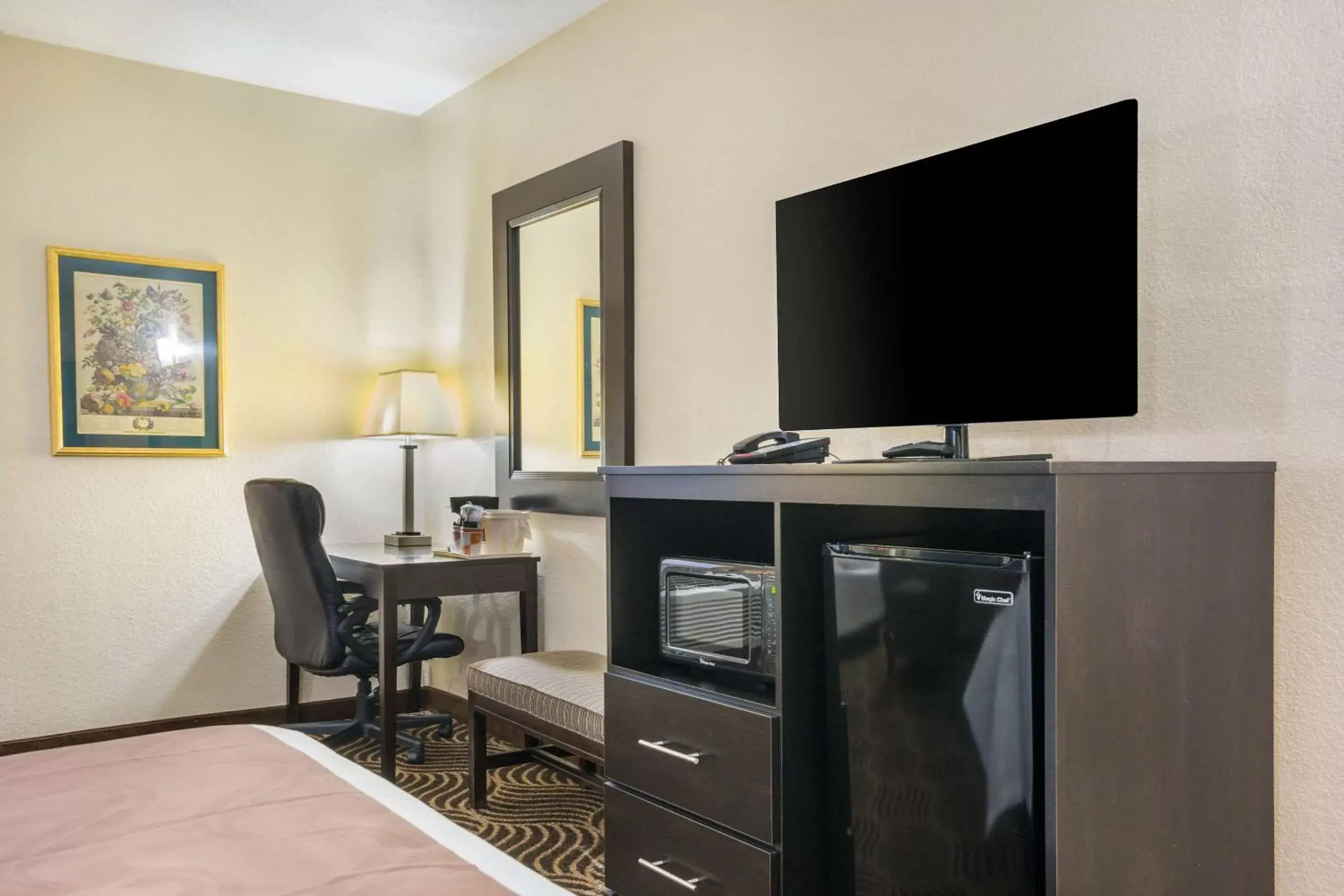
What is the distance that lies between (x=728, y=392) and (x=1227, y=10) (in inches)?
57.1

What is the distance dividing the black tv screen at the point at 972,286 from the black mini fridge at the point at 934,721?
354 millimetres

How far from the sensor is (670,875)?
2.06 m

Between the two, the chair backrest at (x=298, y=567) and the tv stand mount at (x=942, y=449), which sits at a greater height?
the tv stand mount at (x=942, y=449)

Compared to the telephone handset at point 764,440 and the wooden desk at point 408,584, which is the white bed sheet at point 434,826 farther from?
the wooden desk at point 408,584

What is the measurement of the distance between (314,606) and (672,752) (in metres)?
1.79

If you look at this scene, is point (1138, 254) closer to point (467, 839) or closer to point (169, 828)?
point (467, 839)

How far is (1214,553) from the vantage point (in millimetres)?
1616

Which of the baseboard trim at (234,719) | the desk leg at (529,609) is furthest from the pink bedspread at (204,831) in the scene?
the baseboard trim at (234,719)

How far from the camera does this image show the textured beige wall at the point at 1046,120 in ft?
5.56

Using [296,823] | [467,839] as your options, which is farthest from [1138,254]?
[296,823]

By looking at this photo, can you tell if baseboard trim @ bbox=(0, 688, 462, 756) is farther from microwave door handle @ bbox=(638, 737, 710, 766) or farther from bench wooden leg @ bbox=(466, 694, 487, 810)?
microwave door handle @ bbox=(638, 737, 710, 766)

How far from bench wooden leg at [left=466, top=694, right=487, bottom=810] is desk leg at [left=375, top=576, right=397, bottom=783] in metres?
0.33

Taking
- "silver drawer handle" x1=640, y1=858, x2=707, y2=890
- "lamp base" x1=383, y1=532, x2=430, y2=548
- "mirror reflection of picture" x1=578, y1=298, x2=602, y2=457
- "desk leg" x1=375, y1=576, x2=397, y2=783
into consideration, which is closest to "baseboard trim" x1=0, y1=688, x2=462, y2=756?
"desk leg" x1=375, y1=576, x2=397, y2=783

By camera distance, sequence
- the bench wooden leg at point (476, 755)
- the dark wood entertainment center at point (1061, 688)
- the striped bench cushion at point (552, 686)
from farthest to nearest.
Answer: the bench wooden leg at point (476, 755), the striped bench cushion at point (552, 686), the dark wood entertainment center at point (1061, 688)
